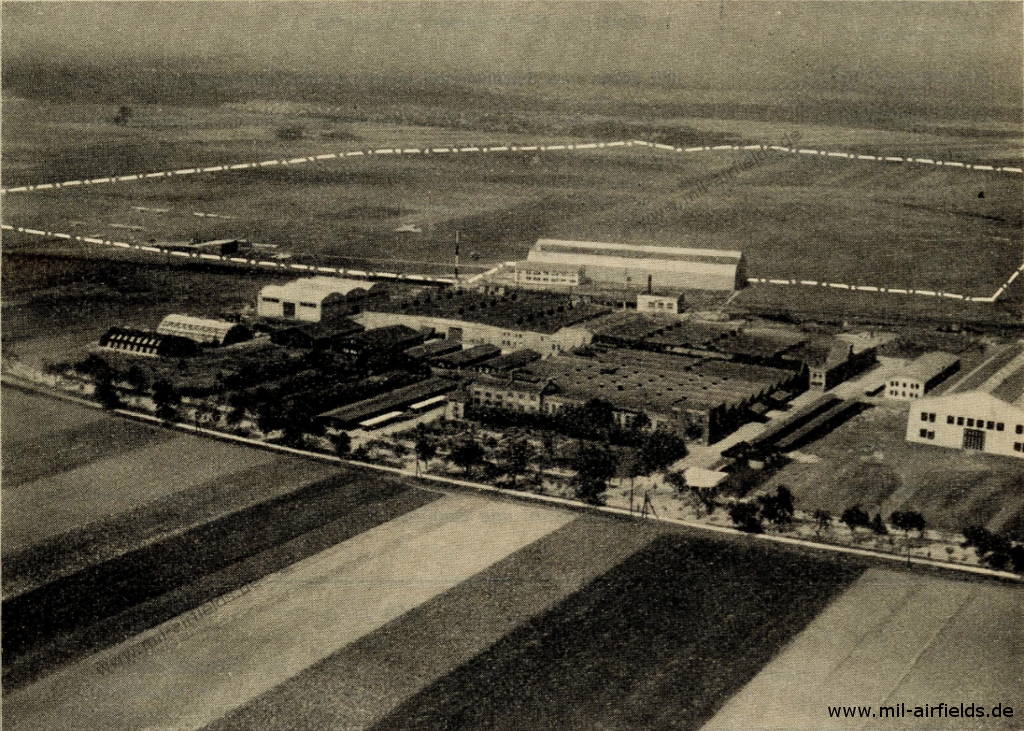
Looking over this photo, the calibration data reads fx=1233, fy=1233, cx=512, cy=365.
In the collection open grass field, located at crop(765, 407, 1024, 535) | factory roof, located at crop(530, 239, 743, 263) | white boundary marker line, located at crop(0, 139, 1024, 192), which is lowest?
open grass field, located at crop(765, 407, 1024, 535)

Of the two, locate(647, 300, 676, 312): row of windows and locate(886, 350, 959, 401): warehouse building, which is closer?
locate(886, 350, 959, 401): warehouse building

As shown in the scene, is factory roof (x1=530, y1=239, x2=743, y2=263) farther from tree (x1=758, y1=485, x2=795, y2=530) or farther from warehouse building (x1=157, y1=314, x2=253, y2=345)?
tree (x1=758, y1=485, x2=795, y2=530)

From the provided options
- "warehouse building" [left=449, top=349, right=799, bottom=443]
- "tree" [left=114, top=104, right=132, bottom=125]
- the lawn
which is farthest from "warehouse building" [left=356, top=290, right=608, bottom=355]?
"tree" [left=114, top=104, right=132, bottom=125]

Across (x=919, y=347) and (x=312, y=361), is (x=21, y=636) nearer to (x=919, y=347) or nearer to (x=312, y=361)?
(x=312, y=361)

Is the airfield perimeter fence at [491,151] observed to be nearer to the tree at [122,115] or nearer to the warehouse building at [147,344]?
the tree at [122,115]

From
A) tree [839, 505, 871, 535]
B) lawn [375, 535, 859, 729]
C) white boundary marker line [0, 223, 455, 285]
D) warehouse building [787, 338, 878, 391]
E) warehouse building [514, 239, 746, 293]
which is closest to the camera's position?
lawn [375, 535, 859, 729]

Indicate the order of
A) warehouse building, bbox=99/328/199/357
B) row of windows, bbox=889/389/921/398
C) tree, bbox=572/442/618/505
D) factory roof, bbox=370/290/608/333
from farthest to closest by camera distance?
factory roof, bbox=370/290/608/333 < warehouse building, bbox=99/328/199/357 < row of windows, bbox=889/389/921/398 < tree, bbox=572/442/618/505
